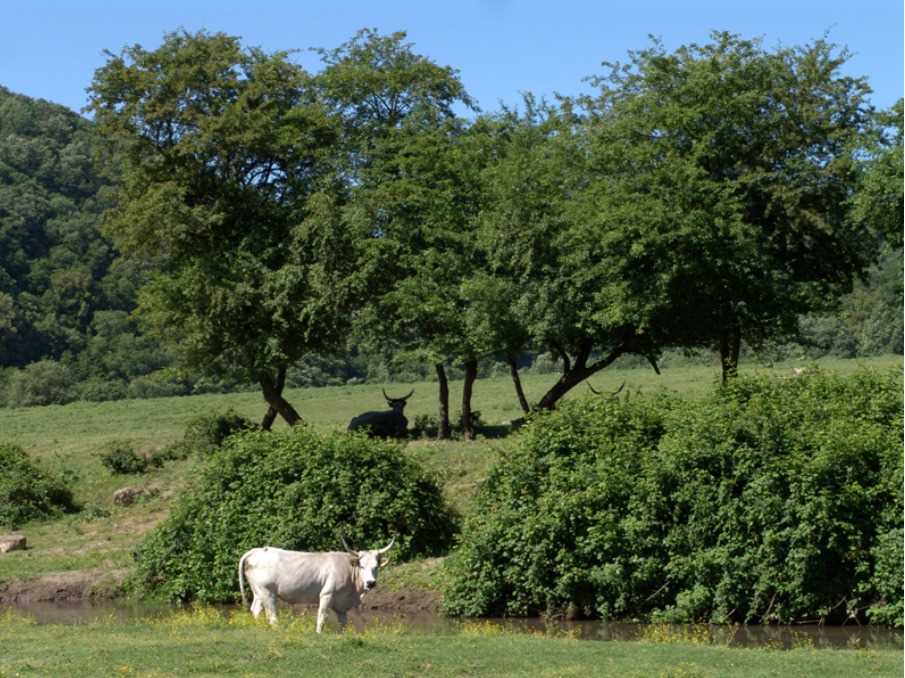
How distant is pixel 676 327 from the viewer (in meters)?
41.0

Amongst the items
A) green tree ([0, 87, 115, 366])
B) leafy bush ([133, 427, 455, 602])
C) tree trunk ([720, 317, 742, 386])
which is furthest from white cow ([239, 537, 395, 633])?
green tree ([0, 87, 115, 366])

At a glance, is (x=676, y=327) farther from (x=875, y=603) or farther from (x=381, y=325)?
(x=875, y=603)

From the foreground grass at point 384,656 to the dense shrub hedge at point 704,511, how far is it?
4332mm

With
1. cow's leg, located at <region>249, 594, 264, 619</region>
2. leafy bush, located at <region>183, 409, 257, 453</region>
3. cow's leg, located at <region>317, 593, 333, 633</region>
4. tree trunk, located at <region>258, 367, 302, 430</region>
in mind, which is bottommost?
cow's leg, located at <region>249, 594, 264, 619</region>

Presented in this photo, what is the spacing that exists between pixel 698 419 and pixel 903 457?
3.99 meters

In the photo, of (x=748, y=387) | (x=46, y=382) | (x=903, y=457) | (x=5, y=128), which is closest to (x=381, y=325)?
(x=748, y=387)

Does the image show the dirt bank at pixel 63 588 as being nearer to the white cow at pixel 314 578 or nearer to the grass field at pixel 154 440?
the grass field at pixel 154 440

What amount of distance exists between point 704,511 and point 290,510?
964 centimetres

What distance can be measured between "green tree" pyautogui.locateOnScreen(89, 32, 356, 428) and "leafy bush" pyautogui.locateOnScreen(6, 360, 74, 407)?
126ft

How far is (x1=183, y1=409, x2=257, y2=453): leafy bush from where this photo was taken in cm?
4756

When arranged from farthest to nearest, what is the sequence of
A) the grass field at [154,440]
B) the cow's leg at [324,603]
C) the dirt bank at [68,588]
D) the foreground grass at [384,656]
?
the grass field at [154,440] < the dirt bank at [68,588] < the cow's leg at [324,603] < the foreground grass at [384,656]

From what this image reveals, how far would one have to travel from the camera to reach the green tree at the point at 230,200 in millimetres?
44750

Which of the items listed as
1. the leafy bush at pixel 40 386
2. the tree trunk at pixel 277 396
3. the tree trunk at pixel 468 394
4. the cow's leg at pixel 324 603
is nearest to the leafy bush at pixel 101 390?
the leafy bush at pixel 40 386

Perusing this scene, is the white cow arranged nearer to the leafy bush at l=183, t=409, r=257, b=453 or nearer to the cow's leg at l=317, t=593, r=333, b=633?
the cow's leg at l=317, t=593, r=333, b=633
